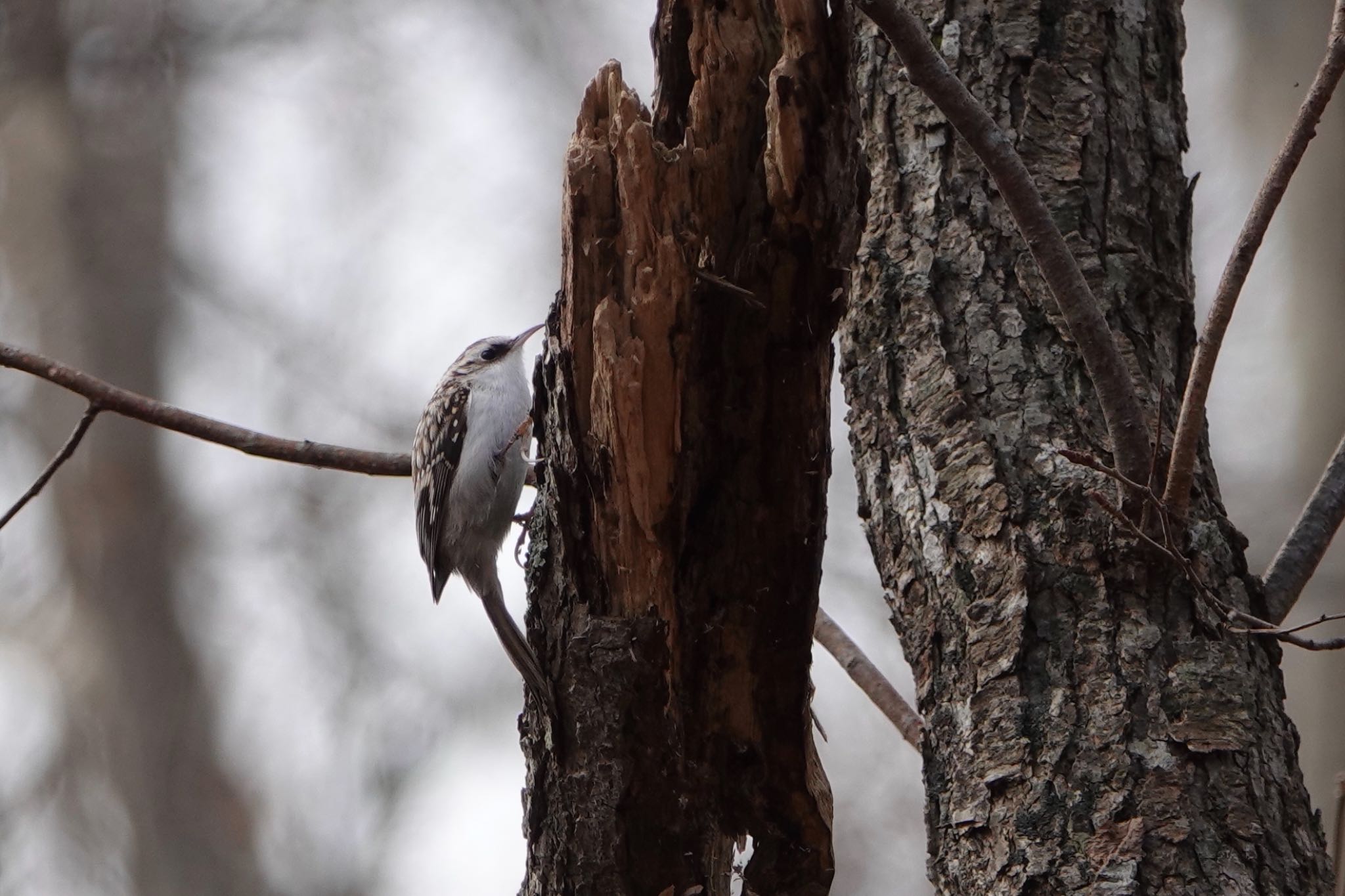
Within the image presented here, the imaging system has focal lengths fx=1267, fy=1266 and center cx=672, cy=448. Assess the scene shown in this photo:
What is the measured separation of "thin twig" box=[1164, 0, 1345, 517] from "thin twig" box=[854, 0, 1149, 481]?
0.35 ft

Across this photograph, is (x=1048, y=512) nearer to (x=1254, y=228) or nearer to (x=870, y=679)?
(x=1254, y=228)

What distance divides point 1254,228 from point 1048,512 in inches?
24.9

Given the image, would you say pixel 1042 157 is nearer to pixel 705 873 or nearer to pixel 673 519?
pixel 673 519

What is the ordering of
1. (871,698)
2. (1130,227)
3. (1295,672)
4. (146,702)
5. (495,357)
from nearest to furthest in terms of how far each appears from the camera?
(1130,227), (871,698), (495,357), (1295,672), (146,702)

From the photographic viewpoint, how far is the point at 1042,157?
273 centimetres

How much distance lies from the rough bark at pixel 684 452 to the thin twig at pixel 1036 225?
0.11 m

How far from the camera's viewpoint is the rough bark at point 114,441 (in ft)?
24.7

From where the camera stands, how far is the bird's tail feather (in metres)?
2.12

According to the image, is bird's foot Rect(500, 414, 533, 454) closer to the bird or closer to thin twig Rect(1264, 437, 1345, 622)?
the bird

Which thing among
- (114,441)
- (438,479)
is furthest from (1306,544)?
(114,441)

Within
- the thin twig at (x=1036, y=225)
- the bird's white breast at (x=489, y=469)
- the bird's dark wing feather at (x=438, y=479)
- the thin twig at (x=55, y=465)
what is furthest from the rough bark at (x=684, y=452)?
the bird's dark wing feather at (x=438, y=479)

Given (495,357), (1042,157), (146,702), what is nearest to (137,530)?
(146,702)

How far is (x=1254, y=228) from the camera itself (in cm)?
209

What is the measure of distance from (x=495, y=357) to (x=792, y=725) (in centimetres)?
318
